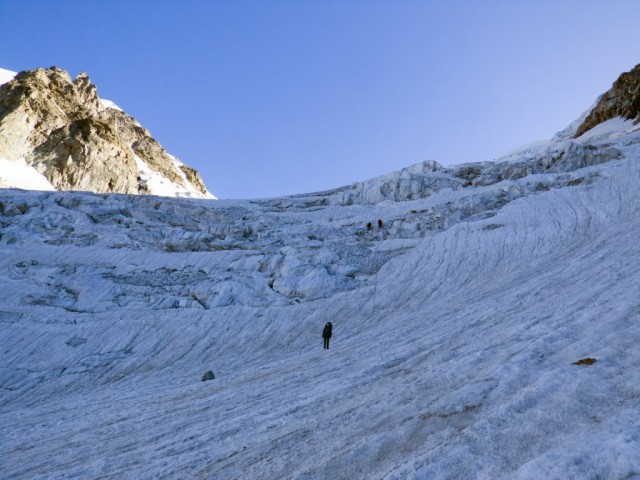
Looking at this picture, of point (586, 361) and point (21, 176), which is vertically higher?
point (21, 176)

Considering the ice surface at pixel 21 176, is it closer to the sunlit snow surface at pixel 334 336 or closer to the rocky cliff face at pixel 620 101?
the sunlit snow surface at pixel 334 336

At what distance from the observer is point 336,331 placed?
18297mm

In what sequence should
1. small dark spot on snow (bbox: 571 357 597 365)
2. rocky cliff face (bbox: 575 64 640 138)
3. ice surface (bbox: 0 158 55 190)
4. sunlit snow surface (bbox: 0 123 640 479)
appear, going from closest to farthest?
1. sunlit snow surface (bbox: 0 123 640 479)
2. small dark spot on snow (bbox: 571 357 597 365)
3. ice surface (bbox: 0 158 55 190)
4. rocky cliff face (bbox: 575 64 640 138)

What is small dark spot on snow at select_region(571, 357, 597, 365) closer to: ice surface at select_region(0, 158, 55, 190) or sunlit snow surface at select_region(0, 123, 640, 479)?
sunlit snow surface at select_region(0, 123, 640, 479)

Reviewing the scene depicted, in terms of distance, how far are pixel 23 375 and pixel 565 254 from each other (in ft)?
70.6

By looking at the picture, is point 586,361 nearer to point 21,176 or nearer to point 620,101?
point 21,176

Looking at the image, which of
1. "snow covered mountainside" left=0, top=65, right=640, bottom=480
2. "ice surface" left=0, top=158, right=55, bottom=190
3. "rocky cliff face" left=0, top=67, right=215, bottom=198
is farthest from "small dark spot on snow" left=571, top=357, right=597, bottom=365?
"rocky cliff face" left=0, top=67, right=215, bottom=198

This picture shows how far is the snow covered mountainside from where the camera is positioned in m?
5.07

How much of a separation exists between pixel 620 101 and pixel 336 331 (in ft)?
239

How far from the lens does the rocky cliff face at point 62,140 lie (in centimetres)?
7469

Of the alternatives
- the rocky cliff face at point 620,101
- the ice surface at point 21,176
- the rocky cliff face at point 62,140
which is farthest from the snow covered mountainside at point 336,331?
the rocky cliff face at point 62,140

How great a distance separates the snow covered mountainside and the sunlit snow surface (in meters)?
0.06

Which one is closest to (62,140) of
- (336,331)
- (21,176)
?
(21,176)

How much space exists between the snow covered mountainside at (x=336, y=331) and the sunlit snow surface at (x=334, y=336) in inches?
2.3
